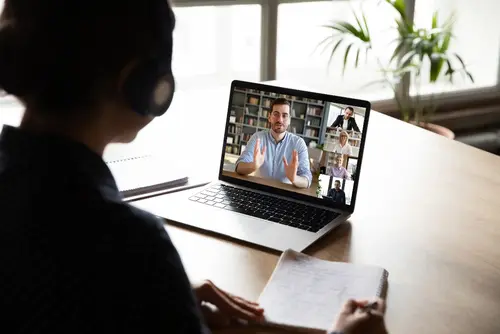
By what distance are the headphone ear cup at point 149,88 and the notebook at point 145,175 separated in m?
0.55

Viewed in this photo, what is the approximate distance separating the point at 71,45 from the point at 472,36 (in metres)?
3.36

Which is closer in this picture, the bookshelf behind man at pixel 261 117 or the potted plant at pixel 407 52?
the bookshelf behind man at pixel 261 117

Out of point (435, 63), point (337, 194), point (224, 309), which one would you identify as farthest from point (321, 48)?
point (224, 309)

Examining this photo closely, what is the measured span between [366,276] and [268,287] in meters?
0.17

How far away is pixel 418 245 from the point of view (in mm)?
1224

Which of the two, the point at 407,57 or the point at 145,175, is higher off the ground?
the point at 407,57

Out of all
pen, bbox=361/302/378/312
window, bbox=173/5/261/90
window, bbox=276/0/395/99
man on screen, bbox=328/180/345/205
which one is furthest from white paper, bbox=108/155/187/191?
window, bbox=276/0/395/99

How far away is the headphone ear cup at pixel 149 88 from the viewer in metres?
0.79

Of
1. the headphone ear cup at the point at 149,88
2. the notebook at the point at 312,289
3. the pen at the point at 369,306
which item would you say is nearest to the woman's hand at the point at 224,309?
the notebook at the point at 312,289

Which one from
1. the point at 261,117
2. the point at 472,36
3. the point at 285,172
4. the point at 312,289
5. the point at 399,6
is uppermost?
the point at 399,6

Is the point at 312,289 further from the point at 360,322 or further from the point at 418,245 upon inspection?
the point at 418,245

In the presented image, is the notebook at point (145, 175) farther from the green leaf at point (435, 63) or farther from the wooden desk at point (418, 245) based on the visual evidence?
the green leaf at point (435, 63)

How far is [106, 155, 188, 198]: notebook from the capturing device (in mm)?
1450

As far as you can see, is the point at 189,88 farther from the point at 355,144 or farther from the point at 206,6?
the point at 355,144
